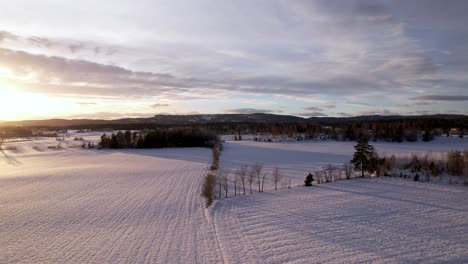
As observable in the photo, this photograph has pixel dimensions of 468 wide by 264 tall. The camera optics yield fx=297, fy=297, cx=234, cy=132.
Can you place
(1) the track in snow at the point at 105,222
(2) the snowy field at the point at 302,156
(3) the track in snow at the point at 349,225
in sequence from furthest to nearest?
(2) the snowy field at the point at 302,156 < (1) the track in snow at the point at 105,222 < (3) the track in snow at the point at 349,225

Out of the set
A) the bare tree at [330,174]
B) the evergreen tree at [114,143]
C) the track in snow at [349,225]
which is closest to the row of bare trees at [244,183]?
the track in snow at [349,225]

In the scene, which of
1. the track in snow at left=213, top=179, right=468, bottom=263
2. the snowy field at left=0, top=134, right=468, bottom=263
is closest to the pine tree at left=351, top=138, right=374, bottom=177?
the snowy field at left=0, top=134, right=468, bottom=263

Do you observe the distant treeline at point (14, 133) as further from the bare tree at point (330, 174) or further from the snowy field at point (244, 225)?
the bare tree at point (330, 174)

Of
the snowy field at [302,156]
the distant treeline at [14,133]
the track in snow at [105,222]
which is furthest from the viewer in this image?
the distant treeline at [14,133]

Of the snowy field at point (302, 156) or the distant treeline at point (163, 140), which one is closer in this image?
the snowy field at point (302, 156)

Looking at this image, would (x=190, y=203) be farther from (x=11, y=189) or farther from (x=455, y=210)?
(x=11, y=189)

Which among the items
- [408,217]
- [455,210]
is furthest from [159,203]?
[455,210]

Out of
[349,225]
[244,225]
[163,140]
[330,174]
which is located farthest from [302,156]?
[244,225]

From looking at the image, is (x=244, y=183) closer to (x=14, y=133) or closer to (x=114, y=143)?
(x=114, y=143)
